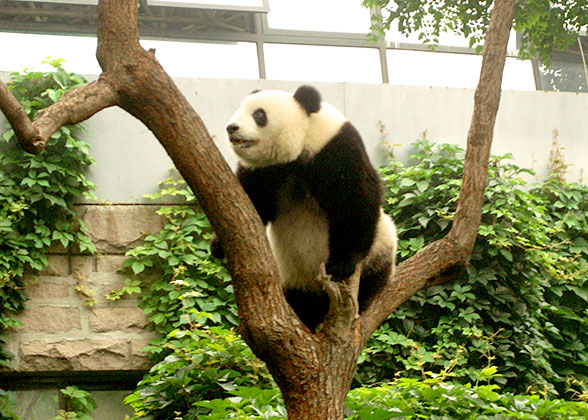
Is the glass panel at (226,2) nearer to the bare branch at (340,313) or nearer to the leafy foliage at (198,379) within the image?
the leafy foliage at (198,379)

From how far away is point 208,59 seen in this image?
248 inches

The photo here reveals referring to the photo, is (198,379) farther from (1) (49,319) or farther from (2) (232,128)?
(1) (49,319)

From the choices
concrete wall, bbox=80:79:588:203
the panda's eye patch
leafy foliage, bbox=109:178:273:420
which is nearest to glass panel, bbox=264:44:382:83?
concrete wall, bbox=80:79:588:203

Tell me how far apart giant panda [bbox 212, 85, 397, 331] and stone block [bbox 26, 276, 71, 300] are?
2.36 metres

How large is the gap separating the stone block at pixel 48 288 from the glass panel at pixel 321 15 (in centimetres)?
314

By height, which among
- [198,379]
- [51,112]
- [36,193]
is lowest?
[198,379]

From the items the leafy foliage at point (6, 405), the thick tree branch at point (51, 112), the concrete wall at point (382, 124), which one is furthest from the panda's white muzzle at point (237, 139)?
the leafy foliage at point (6, 405)

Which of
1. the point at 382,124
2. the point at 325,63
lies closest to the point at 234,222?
the point at 382,124

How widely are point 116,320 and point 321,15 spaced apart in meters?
3.54

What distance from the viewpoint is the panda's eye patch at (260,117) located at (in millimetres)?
3029

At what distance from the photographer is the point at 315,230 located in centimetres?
314

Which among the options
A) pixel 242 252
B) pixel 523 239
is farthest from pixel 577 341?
pixel 242 252

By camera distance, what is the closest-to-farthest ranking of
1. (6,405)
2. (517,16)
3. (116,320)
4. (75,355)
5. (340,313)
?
1. (340,313)
2. (517,16)
3. (6,405)
4. (75,355)
5. (116,320)

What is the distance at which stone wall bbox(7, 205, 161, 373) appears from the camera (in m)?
4.96
